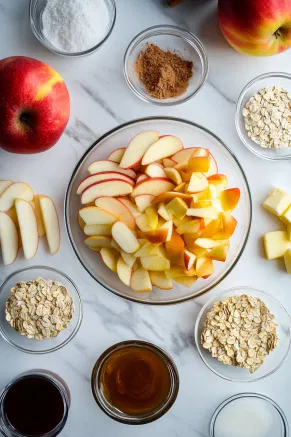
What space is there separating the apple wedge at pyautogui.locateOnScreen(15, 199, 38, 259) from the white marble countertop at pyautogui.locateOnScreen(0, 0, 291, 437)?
0.12ft

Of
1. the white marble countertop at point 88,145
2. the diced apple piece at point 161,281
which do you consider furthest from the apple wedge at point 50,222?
the diced apple piece at point 161,281

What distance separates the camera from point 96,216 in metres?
1.39

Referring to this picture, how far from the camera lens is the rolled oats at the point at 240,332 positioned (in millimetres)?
1488

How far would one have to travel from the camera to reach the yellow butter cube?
1.47 meters

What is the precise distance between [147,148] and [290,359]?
2.07 ft

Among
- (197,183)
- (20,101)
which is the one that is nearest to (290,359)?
(197,183)

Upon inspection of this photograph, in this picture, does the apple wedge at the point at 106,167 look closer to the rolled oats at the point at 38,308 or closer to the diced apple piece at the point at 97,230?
the diced apple piece at the point at 97,230

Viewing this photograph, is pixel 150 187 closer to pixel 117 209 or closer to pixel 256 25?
pixel 117 209

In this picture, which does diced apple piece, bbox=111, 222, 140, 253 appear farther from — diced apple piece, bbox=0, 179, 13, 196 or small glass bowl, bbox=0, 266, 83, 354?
diced apple piece, bbox=0, 179, 13, 196

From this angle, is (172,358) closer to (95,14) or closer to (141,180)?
(141,180)

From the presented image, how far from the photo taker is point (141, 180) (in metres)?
1.38

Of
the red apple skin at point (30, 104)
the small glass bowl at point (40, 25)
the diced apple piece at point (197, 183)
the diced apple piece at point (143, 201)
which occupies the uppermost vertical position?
the small glass bowl at point (40, 25)

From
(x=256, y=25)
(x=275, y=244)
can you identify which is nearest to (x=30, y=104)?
(x=256, y=25)

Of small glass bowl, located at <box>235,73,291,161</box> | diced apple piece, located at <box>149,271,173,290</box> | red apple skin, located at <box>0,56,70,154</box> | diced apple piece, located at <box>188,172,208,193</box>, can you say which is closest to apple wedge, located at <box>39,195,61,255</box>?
red apple skin, located at <box>0,56,70,154</box>
